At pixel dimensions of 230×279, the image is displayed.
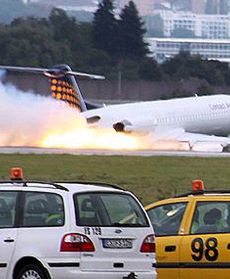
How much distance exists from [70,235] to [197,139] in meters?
47.9

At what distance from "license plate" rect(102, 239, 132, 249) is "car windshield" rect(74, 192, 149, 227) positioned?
0.63 feet

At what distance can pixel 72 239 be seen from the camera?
16109 millimetres

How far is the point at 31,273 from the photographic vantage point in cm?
1630

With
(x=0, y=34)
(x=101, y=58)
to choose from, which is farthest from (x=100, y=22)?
(x=0, y=34)

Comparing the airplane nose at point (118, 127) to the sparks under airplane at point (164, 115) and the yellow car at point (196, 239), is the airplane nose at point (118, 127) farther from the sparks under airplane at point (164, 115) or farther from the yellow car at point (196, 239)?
the yellow car at point (196, 239)

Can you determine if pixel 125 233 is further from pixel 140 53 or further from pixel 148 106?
pixel 140 53

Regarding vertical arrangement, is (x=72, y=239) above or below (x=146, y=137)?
above

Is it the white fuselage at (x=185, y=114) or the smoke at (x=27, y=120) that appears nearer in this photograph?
the smoke at (x=27, y=120)

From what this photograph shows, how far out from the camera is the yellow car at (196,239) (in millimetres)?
17594

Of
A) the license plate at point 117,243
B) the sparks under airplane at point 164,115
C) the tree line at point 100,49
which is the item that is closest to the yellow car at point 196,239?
the license plate at point 117,243

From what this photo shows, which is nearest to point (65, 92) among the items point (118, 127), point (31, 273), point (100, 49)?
point (118, 127)

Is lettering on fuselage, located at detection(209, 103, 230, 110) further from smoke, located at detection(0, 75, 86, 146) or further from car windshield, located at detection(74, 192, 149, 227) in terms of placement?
car windshield, located at detection(74, 192, 149, 227)

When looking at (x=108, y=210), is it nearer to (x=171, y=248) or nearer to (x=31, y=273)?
(x=31, y=273)

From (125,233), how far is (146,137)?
47236 mm
